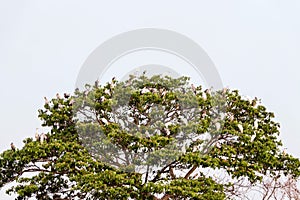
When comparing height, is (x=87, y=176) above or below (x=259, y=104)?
below

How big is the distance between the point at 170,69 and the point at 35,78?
127 inches

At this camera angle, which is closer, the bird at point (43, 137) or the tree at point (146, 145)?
the tree at point (146, 145)

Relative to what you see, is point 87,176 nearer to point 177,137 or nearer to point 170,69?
point 177,137

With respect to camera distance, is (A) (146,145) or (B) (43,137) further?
(B) (43,137)

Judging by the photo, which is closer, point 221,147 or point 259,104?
point 221,147

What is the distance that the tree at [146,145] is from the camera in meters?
5.06

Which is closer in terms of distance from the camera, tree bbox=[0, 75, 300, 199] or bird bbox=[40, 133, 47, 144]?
tree bbox=[0, 75, 300, 199]

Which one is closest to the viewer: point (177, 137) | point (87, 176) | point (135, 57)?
point (87, 176)

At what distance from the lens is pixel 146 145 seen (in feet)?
16.6

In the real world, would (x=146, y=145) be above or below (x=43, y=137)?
below

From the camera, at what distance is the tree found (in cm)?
506

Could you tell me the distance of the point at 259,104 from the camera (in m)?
6.05

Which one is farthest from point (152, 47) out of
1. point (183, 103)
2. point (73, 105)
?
point (73, 105)

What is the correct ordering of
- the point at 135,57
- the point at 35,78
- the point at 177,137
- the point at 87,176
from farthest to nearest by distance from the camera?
the point at 35,78 < the point at 135,57 < the point at 177,137 < the point at 87,176
